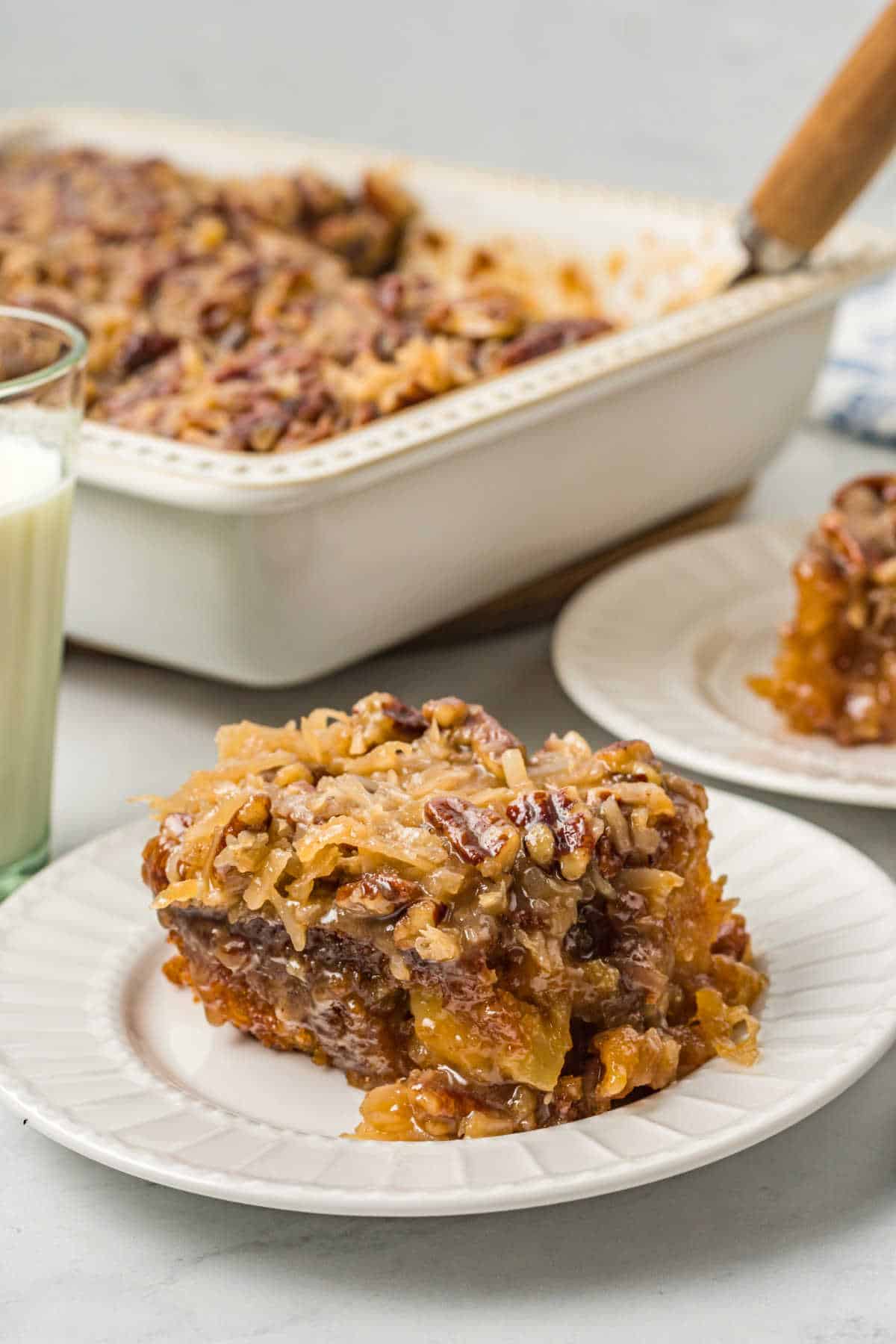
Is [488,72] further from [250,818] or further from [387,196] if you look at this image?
[250,818]

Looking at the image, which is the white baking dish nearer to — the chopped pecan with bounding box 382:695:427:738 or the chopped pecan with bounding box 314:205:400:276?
the chopped pecan with bounding box 382:695:427:738

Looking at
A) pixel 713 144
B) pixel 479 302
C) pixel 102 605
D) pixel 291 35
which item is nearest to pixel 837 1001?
pixel 102 605

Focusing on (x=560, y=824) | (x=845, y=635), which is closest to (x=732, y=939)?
(x=560, y=824)

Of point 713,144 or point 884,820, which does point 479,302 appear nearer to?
point 884,820

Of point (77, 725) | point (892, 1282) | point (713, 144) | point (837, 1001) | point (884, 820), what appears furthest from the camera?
point (713, 144)

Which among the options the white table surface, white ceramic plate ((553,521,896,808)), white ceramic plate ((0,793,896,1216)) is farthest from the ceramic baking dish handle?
the white table surface

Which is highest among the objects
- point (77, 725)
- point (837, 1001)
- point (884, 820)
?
point (837, 1001)
